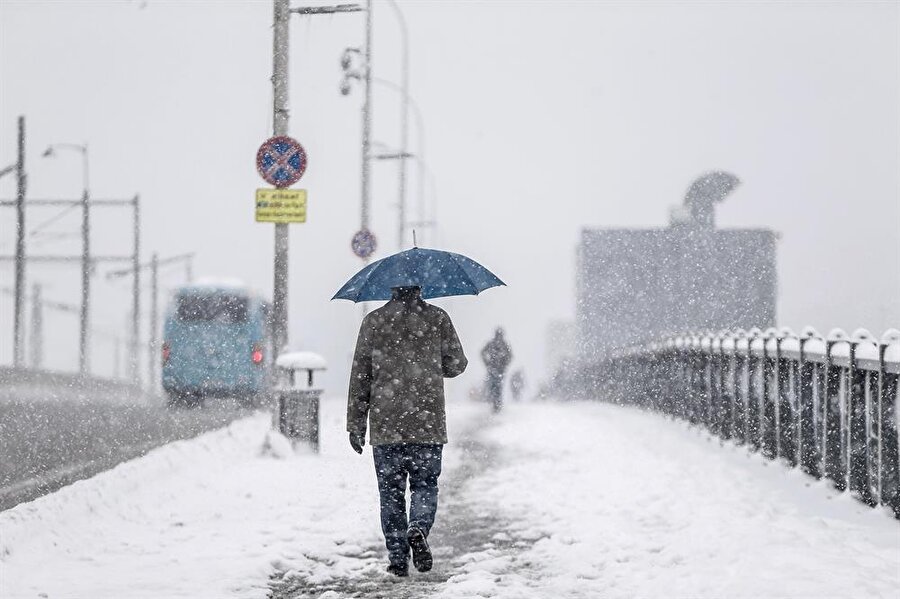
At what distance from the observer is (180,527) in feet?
26.8

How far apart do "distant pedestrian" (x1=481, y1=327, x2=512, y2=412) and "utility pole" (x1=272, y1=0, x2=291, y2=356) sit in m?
10.8

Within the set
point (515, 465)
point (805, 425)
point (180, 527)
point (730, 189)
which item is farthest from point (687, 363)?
point (730, 189)

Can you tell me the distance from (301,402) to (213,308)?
40.5 feet

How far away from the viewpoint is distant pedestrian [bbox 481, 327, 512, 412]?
24.1 metres

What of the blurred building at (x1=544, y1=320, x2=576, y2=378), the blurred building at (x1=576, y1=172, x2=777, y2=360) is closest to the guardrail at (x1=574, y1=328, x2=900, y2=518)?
the blurred building at (x1=576, y1=172, x2=777, y2=360)

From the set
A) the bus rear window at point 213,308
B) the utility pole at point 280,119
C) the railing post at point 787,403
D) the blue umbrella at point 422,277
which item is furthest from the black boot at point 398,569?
the bus rear window at point 213,308

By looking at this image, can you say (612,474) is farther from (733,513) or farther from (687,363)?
(687,363)

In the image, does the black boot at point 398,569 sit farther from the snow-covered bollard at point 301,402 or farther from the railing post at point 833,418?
the snow-covered bollard at point 301,402

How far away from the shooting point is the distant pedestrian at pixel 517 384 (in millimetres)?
47053

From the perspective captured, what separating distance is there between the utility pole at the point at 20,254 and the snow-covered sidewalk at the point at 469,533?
2560 centimetres

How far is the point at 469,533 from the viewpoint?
8141 mm

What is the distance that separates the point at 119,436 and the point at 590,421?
25.4ft

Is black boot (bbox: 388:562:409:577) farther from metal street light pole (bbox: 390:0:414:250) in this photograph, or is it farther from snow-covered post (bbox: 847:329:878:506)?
metal street light pole (bbox: 390:0:414:250)

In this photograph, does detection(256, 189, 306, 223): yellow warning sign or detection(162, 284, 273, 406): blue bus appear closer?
detection(256, 189, 306, 223): yellow warning sign
